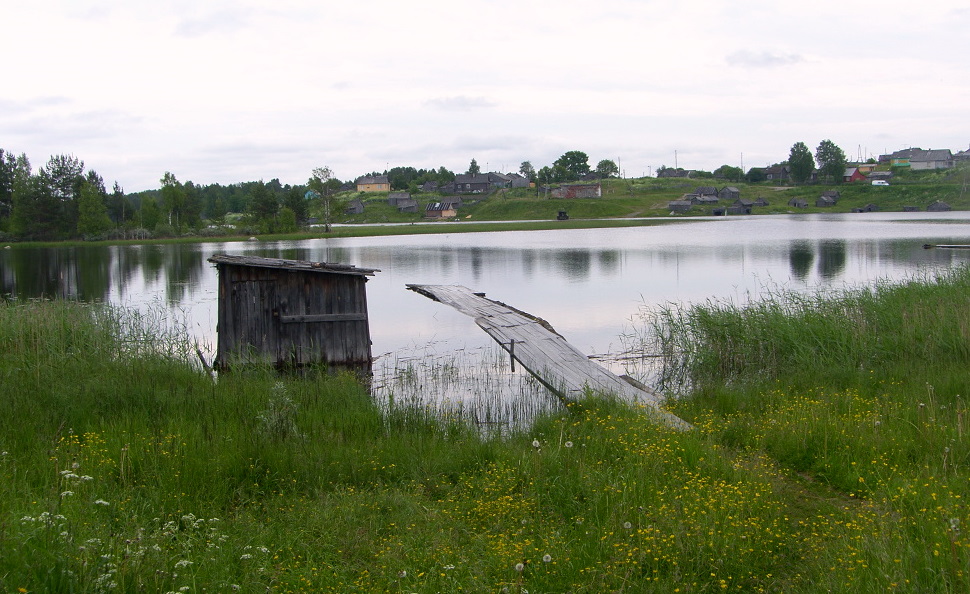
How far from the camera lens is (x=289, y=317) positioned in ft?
52.7

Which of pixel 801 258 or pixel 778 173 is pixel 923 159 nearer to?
pixel 778 173

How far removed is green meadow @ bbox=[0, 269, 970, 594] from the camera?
16.8 feet

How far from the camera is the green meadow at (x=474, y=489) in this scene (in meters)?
5.13

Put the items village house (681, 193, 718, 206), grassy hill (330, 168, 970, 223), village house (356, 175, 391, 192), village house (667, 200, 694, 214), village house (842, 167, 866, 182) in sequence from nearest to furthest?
1. grassy hill (330, 168, 970, 223)
2. village house (667, 200, 694, 214)
3. village house (681, 193, 718, 206)
4. village house (842, 167, 866, 182)
5. village house (356, 175, 391, 192)

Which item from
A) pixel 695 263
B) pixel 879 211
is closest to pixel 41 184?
pixel 695 263

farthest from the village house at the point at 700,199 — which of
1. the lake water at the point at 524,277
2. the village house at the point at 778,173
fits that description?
the lake water at the point at 524,277

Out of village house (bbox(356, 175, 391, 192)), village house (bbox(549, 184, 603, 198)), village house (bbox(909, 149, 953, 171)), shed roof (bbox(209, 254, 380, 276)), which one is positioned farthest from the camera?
village house (bbox(356, 175, 391, 192))

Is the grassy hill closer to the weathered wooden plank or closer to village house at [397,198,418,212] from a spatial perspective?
village house at [397,198,418,212]

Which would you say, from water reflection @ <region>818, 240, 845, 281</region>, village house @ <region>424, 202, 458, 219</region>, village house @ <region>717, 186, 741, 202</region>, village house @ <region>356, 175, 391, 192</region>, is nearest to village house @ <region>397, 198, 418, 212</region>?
village house @ <region>424, 202, 458, 219</region>

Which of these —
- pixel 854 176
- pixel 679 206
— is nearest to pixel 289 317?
pixel 679 206

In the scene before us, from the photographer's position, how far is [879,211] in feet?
401

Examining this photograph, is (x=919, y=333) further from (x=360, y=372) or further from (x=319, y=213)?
(x=319, y=213)

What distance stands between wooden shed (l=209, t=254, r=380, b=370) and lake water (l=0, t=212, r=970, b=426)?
1.38m

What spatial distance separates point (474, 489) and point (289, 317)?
32.1ft
